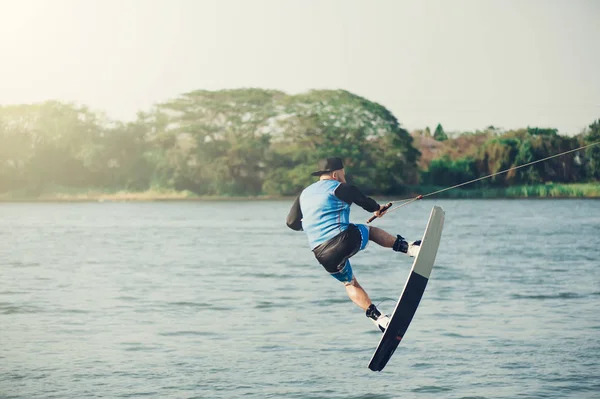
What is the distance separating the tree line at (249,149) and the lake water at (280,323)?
141ft

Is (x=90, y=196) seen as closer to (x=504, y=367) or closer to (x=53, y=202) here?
(x=53, y=202)

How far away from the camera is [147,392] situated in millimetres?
17656

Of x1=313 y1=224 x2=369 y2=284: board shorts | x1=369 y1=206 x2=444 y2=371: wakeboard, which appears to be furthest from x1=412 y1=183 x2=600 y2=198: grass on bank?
x1=313 y1=224 x2=369 y2=284: board shorts

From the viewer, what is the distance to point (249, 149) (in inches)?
3930

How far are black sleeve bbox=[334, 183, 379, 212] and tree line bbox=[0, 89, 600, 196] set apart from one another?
83915 mm

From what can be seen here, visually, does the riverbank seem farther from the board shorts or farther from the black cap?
the black cap

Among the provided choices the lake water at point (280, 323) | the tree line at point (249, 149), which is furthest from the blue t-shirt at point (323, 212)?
the tree line at point (249, 149)

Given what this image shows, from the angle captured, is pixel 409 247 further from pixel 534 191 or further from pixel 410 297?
pixel 534 191

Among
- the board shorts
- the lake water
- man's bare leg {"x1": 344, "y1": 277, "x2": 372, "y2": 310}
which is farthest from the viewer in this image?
the lake water

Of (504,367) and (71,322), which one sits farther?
(71,322)

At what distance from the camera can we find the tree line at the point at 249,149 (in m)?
97.2

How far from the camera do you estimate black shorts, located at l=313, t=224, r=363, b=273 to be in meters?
10.2

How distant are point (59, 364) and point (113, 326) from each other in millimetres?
5206

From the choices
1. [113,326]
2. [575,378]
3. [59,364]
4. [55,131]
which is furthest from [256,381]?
[55,131]
